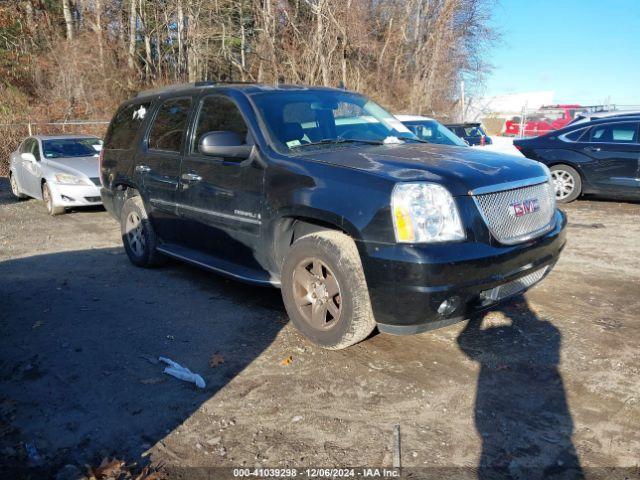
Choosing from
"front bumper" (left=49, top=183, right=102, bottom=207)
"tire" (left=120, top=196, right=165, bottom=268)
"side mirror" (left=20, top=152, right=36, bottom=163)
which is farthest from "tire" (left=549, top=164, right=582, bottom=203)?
"side mirror" (left=20, top=152, right=36, bottom=163)

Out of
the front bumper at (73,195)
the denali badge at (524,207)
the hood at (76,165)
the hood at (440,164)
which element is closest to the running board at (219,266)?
the hood at (440,164)

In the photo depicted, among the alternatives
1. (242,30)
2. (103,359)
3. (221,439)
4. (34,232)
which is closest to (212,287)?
(103,359)

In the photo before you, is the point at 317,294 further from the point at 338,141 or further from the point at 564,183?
the point at 564,183

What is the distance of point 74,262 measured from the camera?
648 cm

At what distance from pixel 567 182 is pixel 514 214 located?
763 centimetres

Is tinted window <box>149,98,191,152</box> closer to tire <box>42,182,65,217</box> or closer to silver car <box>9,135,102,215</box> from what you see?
silver car <box>9,135,102,215</box>

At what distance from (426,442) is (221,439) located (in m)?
1.10

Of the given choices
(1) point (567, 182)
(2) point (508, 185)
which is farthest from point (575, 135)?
(2) point (508, 185)

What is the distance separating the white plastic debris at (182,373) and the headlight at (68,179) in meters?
7.00

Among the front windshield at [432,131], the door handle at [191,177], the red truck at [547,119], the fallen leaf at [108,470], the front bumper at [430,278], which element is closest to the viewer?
the fallen leaf at [108,470]

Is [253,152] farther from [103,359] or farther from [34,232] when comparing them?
[34,232]

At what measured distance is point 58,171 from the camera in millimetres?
9805

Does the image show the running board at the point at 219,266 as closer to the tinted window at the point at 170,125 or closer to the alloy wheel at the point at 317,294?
the alloy wheel at the point at 317,294

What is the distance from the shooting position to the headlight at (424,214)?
3264mm
